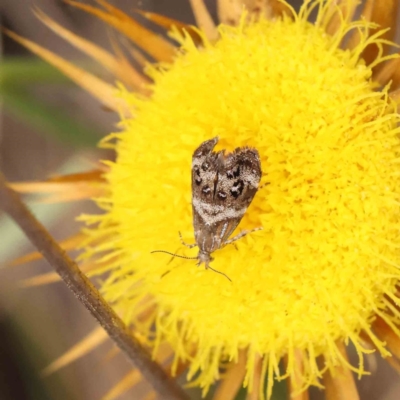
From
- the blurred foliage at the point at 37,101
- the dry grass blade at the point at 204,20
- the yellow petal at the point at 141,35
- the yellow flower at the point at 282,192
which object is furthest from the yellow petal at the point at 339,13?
the blurred foliage at the point at 37,101

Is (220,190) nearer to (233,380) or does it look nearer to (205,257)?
(205,257)

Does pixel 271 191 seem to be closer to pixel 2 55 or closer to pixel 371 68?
pixel 371 68

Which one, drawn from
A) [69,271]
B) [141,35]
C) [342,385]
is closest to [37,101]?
[141,35]

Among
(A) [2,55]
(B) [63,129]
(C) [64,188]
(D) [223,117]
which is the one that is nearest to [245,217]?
(D) [223,117]

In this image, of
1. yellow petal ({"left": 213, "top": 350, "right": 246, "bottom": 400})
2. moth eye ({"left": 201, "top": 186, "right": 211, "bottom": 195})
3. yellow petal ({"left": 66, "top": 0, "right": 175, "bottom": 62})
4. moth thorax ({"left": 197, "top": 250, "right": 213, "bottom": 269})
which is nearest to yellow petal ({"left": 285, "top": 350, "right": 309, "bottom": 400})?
yellow petal ({"left": 213, "top": 350, "right": 246, "bottom": 400})

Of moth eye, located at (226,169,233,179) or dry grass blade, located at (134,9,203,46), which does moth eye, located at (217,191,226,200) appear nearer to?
moth eye, located at (226,169,233,179)

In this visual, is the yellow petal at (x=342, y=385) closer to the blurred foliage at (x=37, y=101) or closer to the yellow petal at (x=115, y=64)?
the yellow petal at (x=115, y=64)

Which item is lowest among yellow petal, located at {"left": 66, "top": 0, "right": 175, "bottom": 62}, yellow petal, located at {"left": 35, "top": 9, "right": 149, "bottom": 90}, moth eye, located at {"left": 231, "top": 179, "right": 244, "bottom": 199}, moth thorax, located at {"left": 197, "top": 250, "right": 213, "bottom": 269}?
moth thorax, located at {"left": 197, "top": 250, "right": 213, "bottom": 269}
